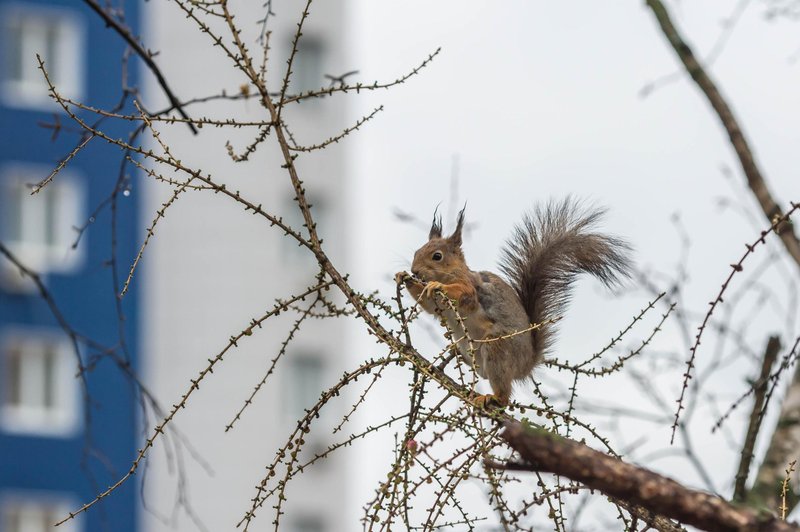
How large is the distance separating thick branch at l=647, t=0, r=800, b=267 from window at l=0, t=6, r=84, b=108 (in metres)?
9.25

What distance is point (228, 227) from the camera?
43.0 feet

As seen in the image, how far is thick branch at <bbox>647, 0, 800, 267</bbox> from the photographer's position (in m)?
2.90

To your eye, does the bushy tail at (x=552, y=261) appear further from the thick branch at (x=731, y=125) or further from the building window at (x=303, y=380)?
the building window at (x=303, y=380)

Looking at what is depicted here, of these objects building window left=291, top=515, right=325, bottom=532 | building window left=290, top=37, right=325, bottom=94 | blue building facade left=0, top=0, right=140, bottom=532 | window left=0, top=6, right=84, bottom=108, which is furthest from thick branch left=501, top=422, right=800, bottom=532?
building window left=290, top=37, right=325, bottom=94

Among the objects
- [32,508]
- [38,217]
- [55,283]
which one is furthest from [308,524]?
[38,217]

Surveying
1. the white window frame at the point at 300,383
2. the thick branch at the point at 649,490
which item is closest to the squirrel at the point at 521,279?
the thick branch at the point at 649,490

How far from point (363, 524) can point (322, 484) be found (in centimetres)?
1151

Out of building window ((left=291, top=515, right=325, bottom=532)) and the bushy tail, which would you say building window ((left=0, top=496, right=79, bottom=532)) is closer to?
building window ((left=291, top=515, right=325, bottom=532))

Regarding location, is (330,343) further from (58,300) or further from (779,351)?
(779,351)

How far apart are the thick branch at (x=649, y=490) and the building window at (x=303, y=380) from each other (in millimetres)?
11571

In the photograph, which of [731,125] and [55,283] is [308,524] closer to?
[55,283]

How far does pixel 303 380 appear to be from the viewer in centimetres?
1313

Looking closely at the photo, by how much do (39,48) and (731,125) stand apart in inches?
387

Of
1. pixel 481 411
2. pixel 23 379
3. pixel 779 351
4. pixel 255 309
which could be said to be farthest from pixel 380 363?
pixel 255 309
